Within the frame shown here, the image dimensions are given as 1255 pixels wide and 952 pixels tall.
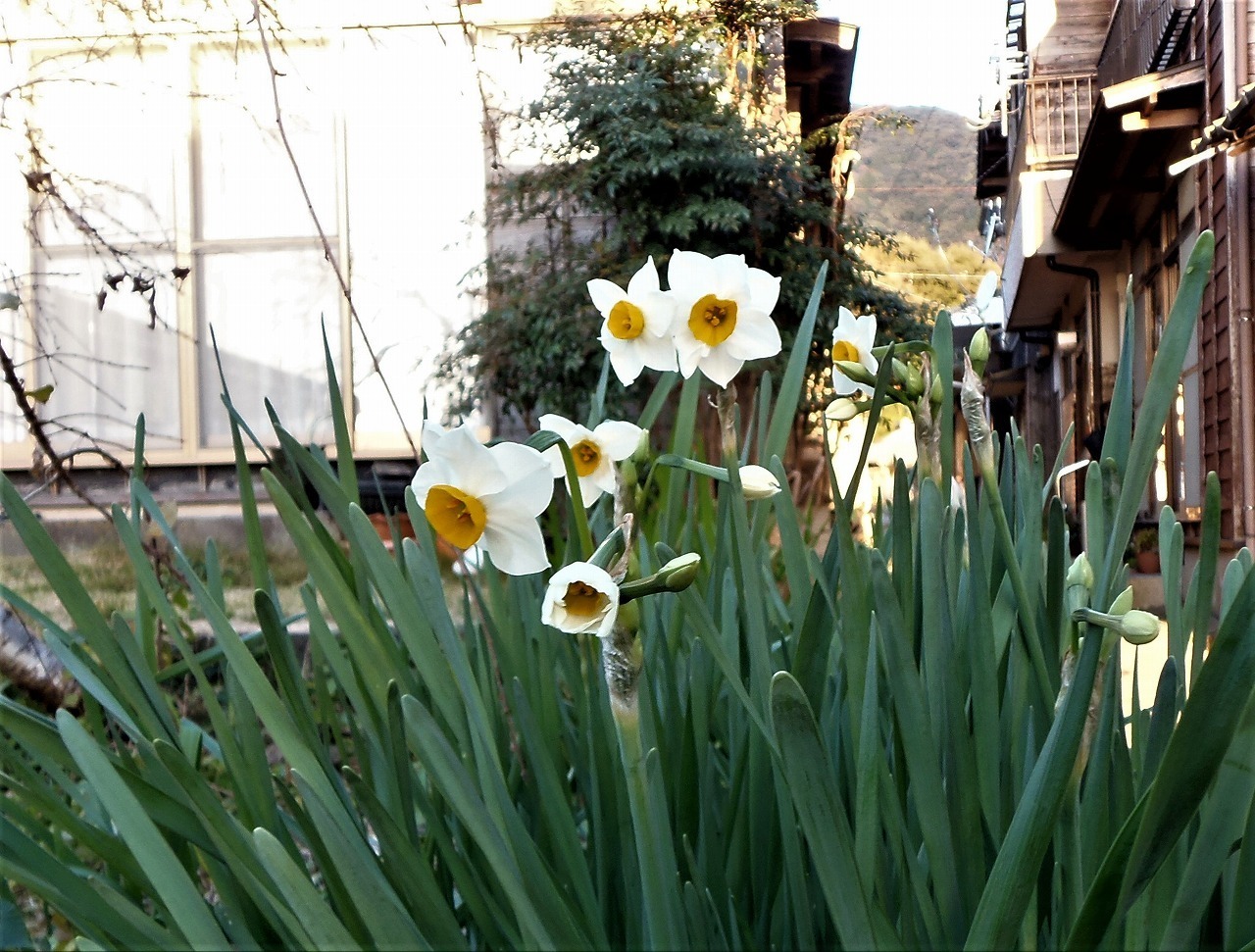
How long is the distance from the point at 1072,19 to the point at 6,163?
6.68m

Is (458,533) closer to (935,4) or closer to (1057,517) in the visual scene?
(1057,517)

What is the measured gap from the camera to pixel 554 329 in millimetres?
4781

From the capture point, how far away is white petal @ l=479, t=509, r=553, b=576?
427 millimetres

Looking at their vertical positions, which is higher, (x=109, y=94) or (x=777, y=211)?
(x=109, y=94)

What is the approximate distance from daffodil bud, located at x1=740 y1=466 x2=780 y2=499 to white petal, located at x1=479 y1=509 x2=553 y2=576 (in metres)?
0.10

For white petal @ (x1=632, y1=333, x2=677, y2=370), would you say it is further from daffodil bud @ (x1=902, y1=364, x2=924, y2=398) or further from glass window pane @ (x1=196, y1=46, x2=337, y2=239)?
glass window pane @ (x1=196, y1=46, x2=337, y2=239)

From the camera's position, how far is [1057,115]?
7.14 m

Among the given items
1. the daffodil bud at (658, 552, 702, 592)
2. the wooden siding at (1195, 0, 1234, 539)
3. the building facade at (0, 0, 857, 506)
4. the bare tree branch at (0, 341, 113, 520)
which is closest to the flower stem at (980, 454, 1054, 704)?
the daffodil bud at (658, 552, 702, 592)

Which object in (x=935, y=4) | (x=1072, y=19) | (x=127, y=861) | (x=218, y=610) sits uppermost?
(x=1072, y=19)

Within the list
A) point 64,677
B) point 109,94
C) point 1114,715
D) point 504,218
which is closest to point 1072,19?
point 504,218

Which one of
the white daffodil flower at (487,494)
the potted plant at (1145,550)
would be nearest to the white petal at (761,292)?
the white daffodil flower at (487,494)

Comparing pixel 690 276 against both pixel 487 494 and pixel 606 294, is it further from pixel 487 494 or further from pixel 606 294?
pixel 487 494

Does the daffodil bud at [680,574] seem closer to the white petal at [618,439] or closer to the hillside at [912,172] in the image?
the white petal at [618,439]

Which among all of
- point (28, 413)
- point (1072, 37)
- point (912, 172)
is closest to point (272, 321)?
point (28, 413)
